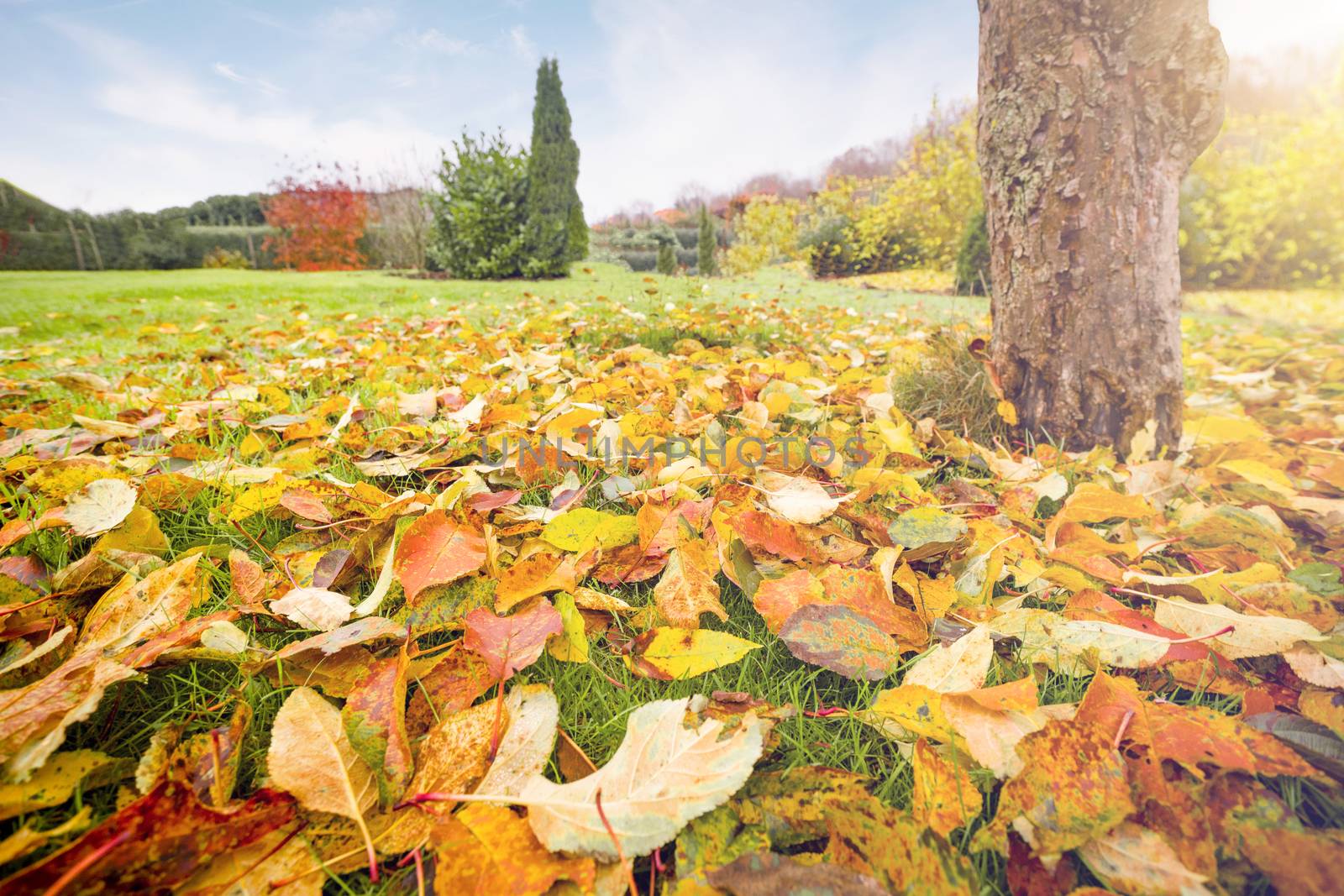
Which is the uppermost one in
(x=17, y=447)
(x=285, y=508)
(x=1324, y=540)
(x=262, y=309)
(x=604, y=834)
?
(x=262, y=309)

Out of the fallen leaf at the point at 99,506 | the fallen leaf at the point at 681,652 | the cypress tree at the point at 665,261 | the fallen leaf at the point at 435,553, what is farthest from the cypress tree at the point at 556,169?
the fallen leaf at the point at 681,652

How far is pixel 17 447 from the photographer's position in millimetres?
1427

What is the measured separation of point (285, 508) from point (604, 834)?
0.99m

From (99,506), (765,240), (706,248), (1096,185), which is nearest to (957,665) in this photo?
(99,506)

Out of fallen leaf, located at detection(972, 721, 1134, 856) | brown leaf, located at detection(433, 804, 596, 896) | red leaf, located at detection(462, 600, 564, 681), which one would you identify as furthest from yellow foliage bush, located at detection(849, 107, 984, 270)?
brown leaf, located at detection(433, 804, 596, 896)

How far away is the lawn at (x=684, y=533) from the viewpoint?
2.31ft

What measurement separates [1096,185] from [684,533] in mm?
1544

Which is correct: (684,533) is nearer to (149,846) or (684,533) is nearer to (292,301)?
(149,846)

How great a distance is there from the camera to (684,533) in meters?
1.02

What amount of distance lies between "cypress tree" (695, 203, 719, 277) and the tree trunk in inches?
643

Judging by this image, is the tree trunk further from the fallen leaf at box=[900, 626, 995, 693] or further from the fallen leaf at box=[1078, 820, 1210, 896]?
the fallen leaf at box=[1078, 820, 1210, 896]

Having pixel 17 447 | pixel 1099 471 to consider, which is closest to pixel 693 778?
pixel 1099 471

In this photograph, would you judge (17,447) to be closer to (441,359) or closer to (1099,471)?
(441,359)

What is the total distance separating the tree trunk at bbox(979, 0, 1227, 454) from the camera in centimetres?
152
